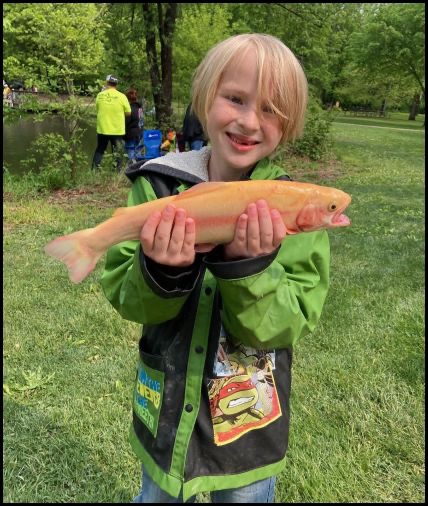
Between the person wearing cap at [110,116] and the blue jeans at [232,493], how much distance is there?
1044 centimetres

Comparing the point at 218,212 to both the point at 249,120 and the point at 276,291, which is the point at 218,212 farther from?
the point at 249,120

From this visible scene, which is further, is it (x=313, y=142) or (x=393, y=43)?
(x=393, y=43)

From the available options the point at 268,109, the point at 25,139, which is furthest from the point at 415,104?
the point at 268,109

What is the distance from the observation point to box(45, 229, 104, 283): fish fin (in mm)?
1591

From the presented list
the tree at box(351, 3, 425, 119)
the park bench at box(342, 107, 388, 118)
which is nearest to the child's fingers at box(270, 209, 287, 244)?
the tree at box(351, 3, 425, 119)

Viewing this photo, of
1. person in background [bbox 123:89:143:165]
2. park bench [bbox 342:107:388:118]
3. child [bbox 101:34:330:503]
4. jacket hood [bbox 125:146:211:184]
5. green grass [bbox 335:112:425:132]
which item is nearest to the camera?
child [bbox 101:34:330:503]

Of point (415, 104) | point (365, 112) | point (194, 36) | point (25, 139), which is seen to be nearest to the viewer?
point (25, 139)

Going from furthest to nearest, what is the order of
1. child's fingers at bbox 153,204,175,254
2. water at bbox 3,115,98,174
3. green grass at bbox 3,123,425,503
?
1. water at bbox 3,115,98,174
2. green grass at bbox 3,123,425,503
3. child's fingers at bbox 153,204,175,254

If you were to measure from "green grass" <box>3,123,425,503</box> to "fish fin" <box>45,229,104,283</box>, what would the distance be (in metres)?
1.63

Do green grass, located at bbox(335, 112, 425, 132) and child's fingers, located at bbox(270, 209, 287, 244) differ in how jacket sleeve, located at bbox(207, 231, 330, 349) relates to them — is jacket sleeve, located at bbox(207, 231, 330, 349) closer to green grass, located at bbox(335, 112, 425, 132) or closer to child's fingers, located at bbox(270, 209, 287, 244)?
child's fingers, located at bbox(270, 209, 287, 244)

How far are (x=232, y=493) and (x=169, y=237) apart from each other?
102 centimetres

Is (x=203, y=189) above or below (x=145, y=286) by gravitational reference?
above

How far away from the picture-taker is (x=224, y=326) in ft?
5.87

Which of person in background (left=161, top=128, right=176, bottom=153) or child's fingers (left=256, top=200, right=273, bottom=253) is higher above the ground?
child's fingers (left=256, top=200, right=273, bottom=253)
